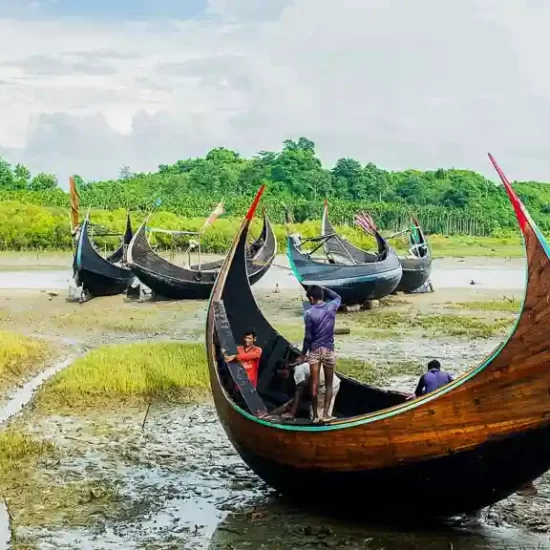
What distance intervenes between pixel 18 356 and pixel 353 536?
831 centimetres

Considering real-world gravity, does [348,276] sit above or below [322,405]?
above

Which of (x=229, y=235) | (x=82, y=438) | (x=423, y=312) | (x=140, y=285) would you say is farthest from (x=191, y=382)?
(x=229, y=235)

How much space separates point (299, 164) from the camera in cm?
6862

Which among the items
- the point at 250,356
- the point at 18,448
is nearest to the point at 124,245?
the point at 18,448

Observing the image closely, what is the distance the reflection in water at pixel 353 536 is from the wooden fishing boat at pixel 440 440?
18 centimetres

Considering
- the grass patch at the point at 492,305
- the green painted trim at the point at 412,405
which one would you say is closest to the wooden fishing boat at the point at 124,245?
the grass patch at the point at 492,305

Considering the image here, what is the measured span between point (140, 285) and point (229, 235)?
20.0 m

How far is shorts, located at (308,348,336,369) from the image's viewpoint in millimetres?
7523

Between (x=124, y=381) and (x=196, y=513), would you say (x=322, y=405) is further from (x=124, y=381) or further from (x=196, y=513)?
(x=124, y=381)

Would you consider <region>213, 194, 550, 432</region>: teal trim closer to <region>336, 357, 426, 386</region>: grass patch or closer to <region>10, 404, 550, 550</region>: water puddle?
<region>10, 404, 550, 550</region>: water puddle

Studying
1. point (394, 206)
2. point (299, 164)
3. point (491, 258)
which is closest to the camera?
point (491, 258)

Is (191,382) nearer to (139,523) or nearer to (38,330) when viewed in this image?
(139,523)

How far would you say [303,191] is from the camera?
65562 millimetres

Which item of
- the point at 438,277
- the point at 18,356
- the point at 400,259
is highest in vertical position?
the point at 400,259
